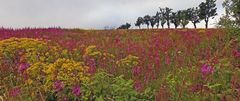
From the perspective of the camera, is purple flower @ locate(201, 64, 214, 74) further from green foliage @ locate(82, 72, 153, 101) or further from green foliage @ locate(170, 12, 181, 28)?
green foliage @ locate(170, 12, 181, 28)

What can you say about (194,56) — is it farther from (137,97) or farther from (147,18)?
(147,18)

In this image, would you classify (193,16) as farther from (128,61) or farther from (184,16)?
(128,61)

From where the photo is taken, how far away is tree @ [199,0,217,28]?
267 ft

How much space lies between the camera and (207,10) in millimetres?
83188

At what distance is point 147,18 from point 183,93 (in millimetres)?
102308

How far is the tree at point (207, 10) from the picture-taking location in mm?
81312

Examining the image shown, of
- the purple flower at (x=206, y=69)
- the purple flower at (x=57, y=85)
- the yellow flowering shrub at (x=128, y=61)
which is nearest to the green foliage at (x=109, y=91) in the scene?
the purple flower at (x=57, y=85)

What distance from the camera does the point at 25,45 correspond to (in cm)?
752

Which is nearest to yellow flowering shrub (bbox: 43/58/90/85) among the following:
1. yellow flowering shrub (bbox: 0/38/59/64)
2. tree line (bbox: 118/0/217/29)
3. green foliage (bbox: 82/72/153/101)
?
green foliage (bbox: 82/72/153/101)

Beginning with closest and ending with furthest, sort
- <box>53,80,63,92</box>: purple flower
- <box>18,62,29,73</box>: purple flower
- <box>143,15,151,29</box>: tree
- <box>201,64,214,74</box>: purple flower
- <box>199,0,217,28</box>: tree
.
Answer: <box>53,80,63,92</box>: purple flower
<box>201,64,214,74</box>: purple flower
<box>18,62,29,73</box>: purple flower
<box>199,0,217,28</box>: tree
<box>143,15,151,29</box>: tree

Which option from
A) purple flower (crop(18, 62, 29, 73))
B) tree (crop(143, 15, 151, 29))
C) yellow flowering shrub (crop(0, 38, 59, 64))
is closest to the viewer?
purple flower (crop(18, 62, 29, 73))

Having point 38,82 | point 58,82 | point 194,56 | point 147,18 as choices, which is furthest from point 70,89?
point 147,18

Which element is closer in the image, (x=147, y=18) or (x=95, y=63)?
(x=95, y=63)

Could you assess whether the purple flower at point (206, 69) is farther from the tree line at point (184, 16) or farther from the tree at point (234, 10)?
the tree line at point (184, 16)
